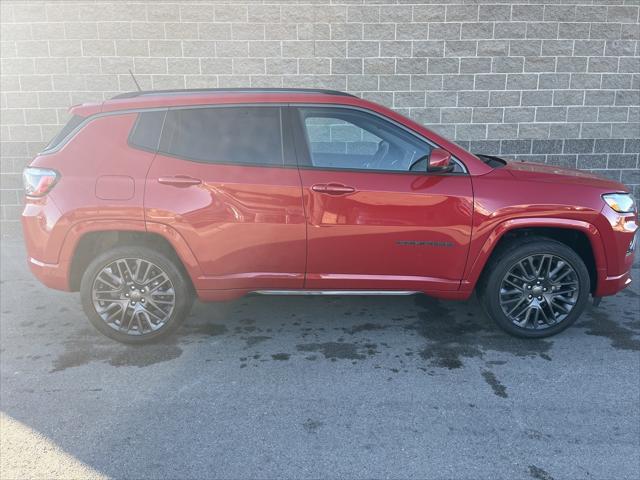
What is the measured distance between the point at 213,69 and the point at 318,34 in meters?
1.50

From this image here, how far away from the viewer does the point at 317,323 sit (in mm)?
4699

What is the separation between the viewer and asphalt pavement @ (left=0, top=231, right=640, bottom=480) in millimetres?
2885

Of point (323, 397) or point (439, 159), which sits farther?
point (439, 159)

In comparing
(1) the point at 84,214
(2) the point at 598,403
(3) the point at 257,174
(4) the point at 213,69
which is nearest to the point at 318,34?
(4) the point at 213,69

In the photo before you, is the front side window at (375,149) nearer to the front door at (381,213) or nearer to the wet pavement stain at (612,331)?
the front door at (381,213)

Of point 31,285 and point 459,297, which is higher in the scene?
point 459,297

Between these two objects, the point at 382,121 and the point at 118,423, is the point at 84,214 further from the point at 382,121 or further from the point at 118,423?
the point at 382,121

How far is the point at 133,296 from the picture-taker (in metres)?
4.20

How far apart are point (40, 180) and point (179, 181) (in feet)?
3.45

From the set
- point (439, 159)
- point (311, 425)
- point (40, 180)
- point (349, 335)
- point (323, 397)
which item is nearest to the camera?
point (311, 425)

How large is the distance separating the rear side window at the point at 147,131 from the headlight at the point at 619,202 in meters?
3.44

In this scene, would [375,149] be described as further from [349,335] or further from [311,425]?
[311,425]

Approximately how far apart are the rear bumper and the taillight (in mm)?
538

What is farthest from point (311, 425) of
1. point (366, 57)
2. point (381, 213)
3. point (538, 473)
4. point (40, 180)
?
point (366, 57)
